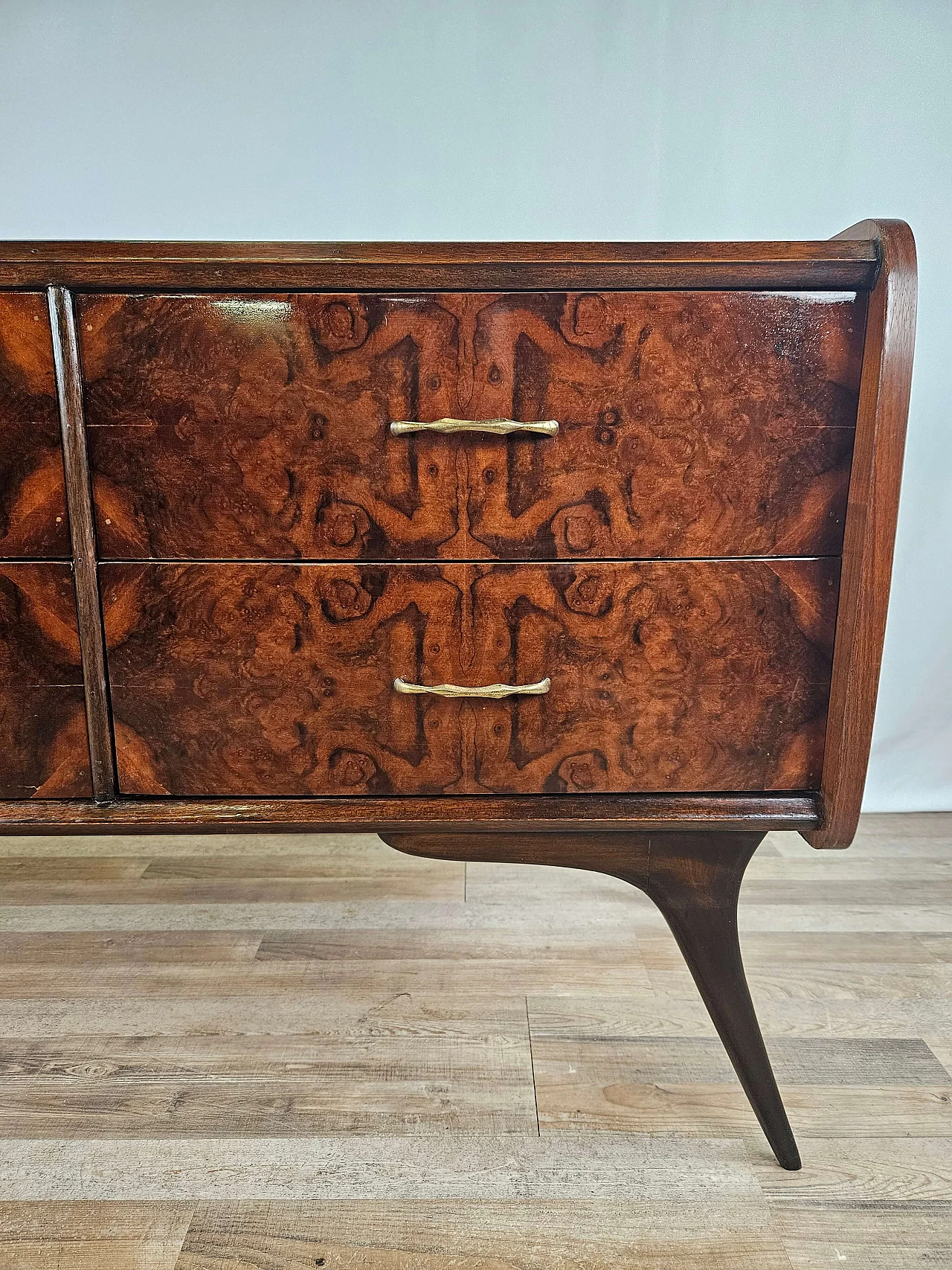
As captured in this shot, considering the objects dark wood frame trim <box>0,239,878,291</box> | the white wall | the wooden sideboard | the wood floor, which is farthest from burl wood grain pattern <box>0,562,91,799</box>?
the white wall

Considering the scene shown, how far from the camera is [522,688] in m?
0.80

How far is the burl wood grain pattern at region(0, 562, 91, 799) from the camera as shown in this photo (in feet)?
2.57

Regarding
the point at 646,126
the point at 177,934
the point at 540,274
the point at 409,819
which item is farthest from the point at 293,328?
the point at 646,126

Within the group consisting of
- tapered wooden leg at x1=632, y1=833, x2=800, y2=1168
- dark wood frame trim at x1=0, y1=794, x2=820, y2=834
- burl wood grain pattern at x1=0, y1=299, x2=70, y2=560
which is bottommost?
tapered wooden leg at x1=632, y1=833, x2=800, y2=1168

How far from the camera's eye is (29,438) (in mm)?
762

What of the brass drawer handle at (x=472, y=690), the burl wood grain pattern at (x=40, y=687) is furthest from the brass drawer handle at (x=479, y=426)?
the burl wood grain pattern at (x=40, y=687)

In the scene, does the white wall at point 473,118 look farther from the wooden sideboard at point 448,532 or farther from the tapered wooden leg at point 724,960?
the tapered wooden leg at point 724,960

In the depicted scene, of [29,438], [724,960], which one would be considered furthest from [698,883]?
[29,438]

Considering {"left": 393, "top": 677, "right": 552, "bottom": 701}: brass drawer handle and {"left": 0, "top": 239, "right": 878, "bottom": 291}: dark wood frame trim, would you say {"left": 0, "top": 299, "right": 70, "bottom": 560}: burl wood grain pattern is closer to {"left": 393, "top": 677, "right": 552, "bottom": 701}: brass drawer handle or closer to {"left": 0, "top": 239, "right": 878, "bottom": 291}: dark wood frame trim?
{"left": 0, "top": 239, "right": 878, "bottom": 291}: dark wood frame trim

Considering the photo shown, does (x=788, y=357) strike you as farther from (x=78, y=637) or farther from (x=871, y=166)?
(x=871, y=166)

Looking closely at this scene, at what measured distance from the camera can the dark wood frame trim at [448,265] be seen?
722mm

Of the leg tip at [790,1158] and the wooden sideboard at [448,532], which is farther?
the leg tip at [790,1158]

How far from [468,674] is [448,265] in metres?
0.35

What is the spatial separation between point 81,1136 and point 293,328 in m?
0.88
